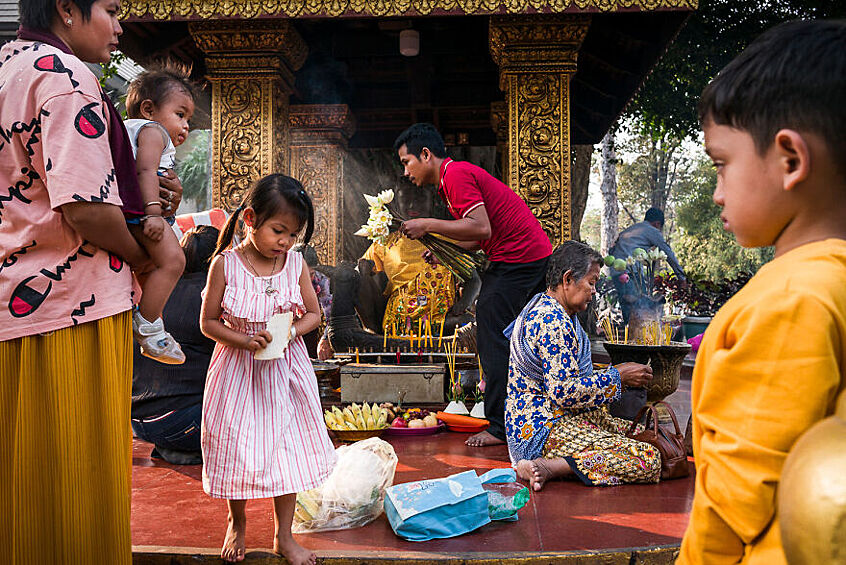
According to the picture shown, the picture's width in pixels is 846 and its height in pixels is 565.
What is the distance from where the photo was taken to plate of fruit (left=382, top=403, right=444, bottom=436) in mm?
5152

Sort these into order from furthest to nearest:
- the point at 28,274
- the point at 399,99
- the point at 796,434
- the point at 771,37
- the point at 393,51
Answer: the point at 399,99 → the point at 393,51 → the point at 28,274 → the point at 771,37 → the point at 796,434

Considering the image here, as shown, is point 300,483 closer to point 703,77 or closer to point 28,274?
point 28,274

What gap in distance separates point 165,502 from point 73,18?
7.93ft

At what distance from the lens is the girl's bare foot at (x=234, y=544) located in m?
2.57

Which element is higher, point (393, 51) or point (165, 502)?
point (393, 51)

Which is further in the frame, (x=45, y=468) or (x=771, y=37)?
(x=45, y=468)

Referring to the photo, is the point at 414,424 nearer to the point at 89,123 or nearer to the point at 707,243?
the point at 89,123

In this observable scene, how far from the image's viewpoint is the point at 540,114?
20.8ft

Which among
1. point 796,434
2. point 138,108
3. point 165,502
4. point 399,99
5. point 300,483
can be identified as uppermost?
point 399,99

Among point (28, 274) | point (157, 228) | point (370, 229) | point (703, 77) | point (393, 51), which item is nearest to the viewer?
point (28, 274)

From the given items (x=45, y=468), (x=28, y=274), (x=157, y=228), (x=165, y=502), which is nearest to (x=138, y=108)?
(x=157, y=228)

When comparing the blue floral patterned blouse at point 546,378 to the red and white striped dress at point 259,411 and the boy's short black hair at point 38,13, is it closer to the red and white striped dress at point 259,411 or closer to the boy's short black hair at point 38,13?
the red and white striped dress at point 259,411

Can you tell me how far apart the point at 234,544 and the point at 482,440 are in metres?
2.50

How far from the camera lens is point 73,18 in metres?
2.05
